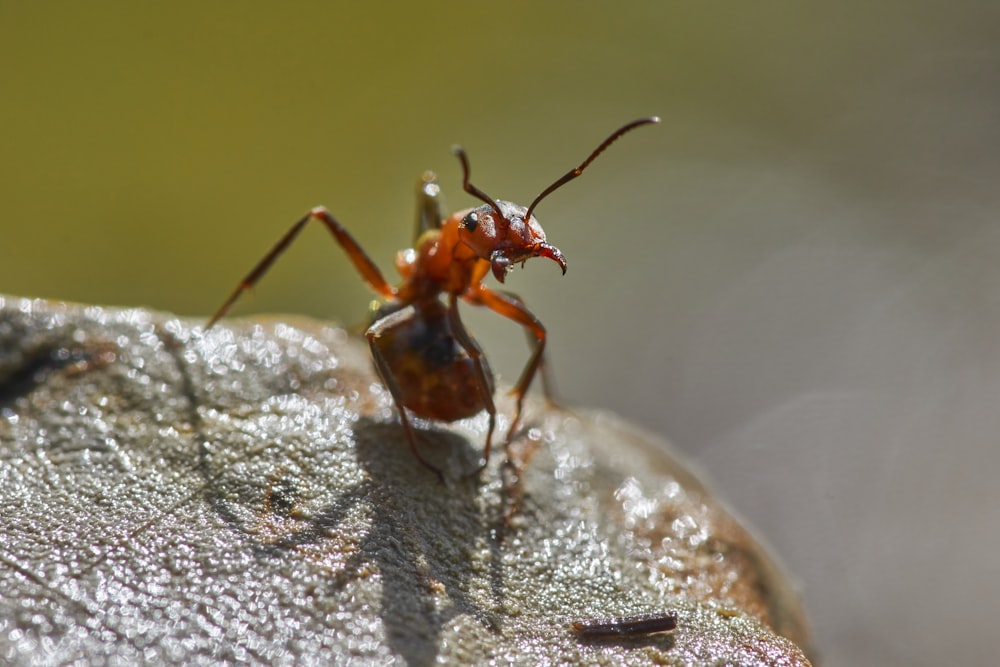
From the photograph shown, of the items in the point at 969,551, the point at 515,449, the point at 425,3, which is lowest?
the point at 969,551

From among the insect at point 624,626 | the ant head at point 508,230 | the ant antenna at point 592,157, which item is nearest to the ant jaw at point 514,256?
the ant head at point 508,230

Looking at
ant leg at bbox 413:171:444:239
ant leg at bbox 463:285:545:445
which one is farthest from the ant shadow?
ant leg at bbox 413:171:444:239

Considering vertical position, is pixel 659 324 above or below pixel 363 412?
below

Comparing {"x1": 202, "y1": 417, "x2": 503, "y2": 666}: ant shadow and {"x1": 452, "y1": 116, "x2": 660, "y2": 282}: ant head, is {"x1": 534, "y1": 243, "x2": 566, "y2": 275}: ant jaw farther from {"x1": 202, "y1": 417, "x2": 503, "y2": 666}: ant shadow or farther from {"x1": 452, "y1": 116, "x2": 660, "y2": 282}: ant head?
{"x1": 202, "y1": 417, "x2": 503, "y2": 666}: ant shadow

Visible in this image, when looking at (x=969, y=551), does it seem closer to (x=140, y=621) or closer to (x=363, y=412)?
(x=363, y=412)

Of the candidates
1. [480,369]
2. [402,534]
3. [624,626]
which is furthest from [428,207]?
[624,626]

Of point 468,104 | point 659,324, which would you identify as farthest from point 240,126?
point 659,324

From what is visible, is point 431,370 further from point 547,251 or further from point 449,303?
point 547,251

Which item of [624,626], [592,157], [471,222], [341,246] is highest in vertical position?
[592,157]
